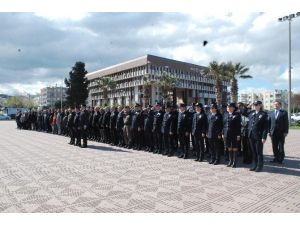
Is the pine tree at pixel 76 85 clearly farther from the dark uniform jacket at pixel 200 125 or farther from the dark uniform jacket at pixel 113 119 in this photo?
the dark uniform jacket at pixel 200 125

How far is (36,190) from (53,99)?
165610 mm

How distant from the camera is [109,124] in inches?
593

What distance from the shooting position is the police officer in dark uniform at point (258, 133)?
8570mm

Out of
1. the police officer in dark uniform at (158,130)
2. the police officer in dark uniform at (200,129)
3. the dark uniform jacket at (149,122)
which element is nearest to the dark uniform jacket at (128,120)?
the dark uniform jacket at (149,122)

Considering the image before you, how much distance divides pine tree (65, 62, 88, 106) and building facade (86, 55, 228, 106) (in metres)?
10.5

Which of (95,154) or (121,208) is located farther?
(95,154)

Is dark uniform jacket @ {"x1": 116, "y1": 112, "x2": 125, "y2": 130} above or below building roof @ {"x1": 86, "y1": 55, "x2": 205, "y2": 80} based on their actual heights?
below

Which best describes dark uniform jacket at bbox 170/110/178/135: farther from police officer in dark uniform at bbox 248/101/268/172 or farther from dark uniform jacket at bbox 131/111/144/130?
police officer in dark uniform at bbox 248/101/268/172

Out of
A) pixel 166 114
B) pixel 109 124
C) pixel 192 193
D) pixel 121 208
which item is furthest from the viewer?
pixel 109 124

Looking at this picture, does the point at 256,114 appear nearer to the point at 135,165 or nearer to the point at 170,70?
the point at 135,165

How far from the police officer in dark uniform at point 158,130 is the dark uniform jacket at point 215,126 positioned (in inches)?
103

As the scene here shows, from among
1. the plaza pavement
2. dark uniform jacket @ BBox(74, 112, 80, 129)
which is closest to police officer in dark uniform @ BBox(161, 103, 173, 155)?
the plaza pavement

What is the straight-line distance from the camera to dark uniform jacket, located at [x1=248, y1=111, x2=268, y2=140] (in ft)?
28.3
